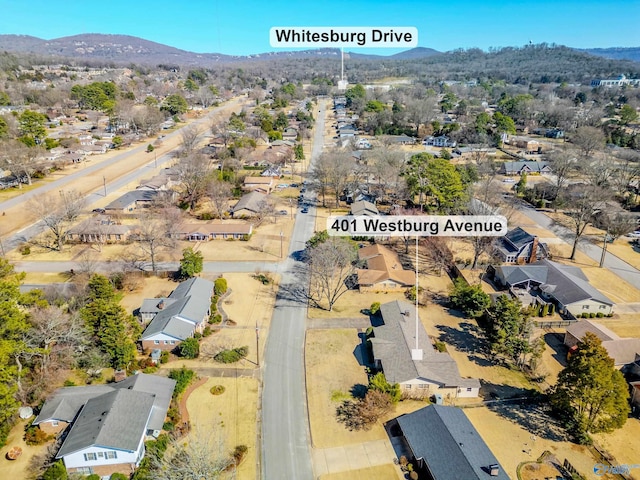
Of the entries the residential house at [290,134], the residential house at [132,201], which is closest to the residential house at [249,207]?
the residential house at [132,201]

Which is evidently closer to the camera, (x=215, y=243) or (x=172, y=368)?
(x=172, y=368)

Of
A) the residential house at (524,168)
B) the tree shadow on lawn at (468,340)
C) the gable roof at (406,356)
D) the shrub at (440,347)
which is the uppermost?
the residential house at (524,168)

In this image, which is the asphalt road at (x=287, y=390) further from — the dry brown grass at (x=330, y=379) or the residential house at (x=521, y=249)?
the residential house at (x=521, y=249)

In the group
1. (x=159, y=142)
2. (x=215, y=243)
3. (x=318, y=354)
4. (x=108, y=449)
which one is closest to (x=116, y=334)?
(x=108, y=449)

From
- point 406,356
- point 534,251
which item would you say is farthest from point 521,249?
point 406,356

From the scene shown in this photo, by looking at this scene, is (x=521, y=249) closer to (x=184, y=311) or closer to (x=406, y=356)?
(x=406, y=356)

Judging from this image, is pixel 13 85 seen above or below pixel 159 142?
above

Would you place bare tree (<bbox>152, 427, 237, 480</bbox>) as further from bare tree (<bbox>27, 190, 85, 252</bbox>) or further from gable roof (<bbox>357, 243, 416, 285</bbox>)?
bare tree (<bbox>27, 190, 85, 252</bbox>)

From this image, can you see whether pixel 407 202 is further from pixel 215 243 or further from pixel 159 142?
pixel 159 142
